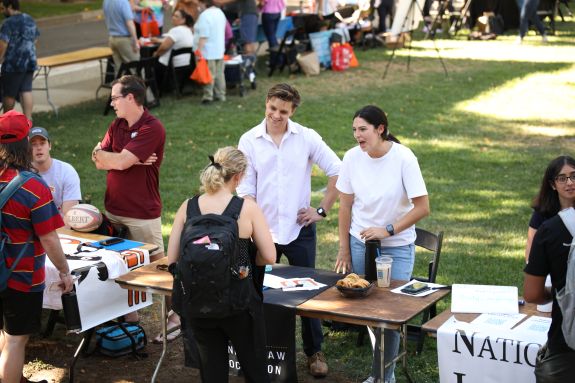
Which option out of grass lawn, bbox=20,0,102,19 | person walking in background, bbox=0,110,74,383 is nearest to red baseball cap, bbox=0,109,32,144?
person walking in background, bbox=0,110,74,383

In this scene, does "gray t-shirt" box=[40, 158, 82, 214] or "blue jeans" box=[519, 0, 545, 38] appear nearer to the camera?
"gray t-shirt" box=[40, 158, 82, 214]

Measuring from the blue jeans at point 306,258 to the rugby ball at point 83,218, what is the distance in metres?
1.44

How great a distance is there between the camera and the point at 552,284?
15.6 feet

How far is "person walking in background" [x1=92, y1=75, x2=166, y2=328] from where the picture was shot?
6.66 metres

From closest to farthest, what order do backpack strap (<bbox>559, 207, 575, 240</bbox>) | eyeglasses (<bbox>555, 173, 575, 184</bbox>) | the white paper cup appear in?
backpack strap (<bbox>559, 207, 575, 240</bbox>)
eyeglasses (<bbox>555, 173, 575, 184</bbox>)
the white paper cup

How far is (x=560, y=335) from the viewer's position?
4.39m

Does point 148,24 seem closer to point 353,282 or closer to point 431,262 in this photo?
point 431,262

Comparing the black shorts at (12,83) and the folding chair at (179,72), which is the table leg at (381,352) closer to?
the black shorts at (12,83)

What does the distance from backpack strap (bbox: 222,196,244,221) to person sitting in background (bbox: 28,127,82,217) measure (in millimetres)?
2563

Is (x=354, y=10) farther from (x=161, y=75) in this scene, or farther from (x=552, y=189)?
(x=552, y=189)

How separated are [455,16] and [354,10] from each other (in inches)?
152

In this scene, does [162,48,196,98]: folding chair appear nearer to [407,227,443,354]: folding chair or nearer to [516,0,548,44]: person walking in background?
[407,227,443,354]: folding chair

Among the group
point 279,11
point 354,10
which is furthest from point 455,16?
point 279,11

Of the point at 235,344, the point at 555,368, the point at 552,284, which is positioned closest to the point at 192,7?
the point at 235,344
